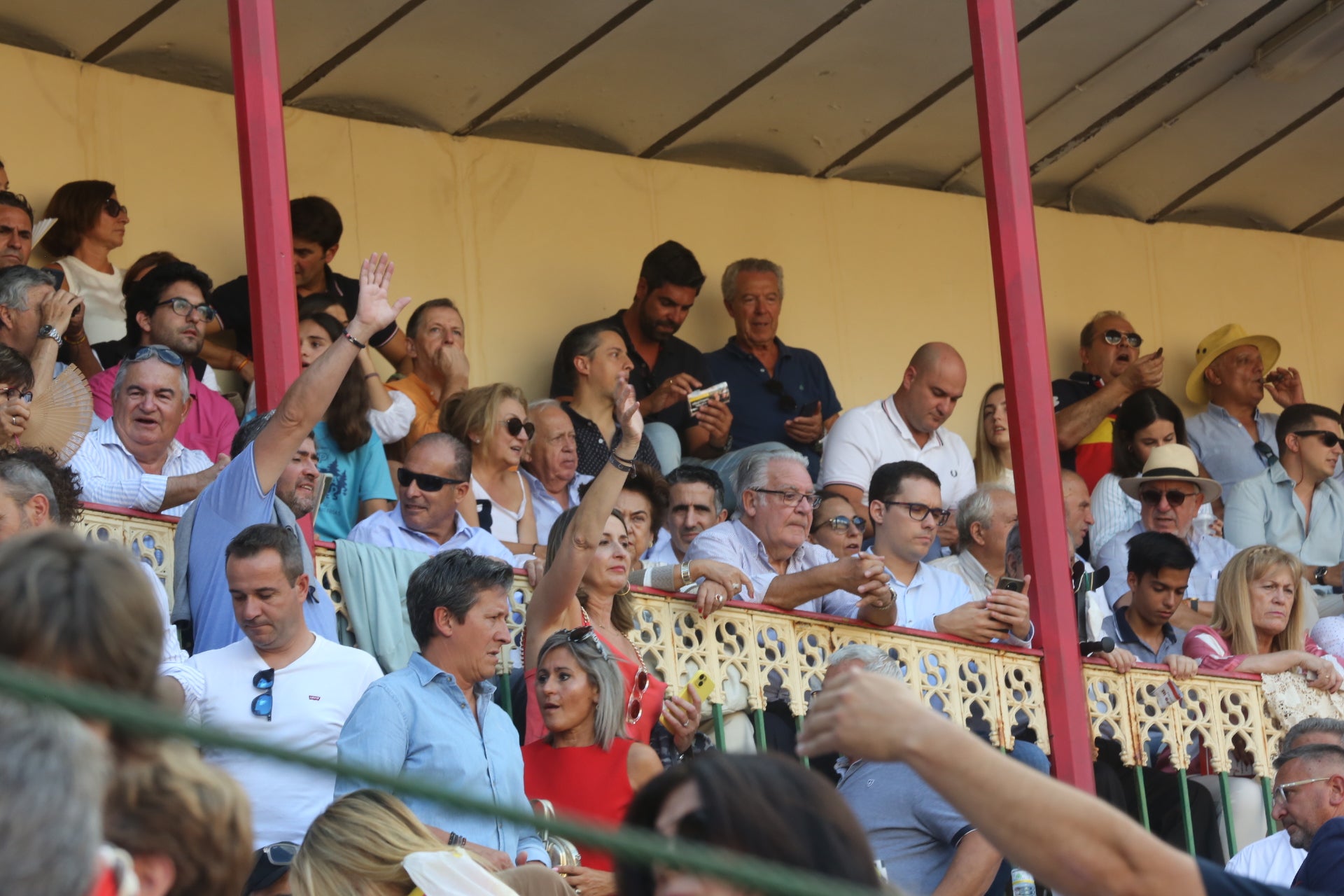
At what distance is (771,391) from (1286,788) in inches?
150

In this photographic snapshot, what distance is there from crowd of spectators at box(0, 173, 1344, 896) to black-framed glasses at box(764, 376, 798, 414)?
0.05ft

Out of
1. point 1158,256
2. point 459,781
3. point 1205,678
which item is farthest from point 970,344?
point 459,781

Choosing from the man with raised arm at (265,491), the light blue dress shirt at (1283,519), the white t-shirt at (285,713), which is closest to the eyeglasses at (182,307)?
the man with raised arm at (265,491)

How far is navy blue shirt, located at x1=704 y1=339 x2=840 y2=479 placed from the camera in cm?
880

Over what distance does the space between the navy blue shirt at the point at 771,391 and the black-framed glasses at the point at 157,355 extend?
130 inches

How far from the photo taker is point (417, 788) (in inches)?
68.8

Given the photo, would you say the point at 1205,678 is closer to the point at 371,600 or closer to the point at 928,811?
Result: the point at 928,811

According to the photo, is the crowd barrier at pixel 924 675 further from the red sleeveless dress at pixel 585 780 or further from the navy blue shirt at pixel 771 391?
the navy blue shirt at pixel 771 391

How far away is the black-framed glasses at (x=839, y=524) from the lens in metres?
7.26

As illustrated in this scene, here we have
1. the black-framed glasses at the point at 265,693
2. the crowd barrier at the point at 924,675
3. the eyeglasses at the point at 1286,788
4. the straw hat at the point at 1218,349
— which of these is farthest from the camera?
the straw hat at the point at 1218,349

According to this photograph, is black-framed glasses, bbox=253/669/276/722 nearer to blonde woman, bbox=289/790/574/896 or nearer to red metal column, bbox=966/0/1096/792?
blonde woman, bbox=289/790/574/896

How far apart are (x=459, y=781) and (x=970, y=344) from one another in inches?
267

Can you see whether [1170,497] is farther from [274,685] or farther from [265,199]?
[274,685]

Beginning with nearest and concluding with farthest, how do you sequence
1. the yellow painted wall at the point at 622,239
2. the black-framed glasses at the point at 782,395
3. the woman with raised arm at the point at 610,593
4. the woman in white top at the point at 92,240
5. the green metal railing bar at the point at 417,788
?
the green metal railing bar at the point at 417,788 → the woman with raised arm at the point at 610,593 → the woman in white top at the point at 92,240 → the yellow painted wall at the point at 622,239 → the black-framed glasses at the point at 782,395
